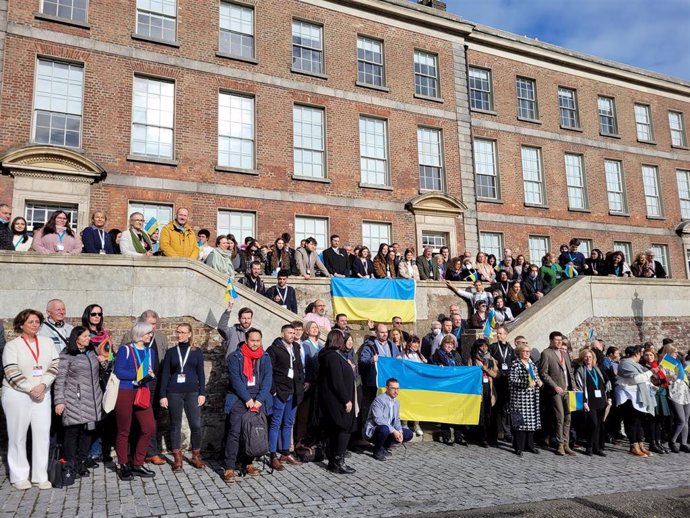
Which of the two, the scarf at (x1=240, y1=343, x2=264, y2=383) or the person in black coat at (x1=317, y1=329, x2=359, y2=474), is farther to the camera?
the person in black coat at (x1=317, y1=329, x2=359, y2=474)

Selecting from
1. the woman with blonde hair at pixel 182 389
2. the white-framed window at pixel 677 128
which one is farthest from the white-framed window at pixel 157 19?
the white-framed window at pixel 677 128

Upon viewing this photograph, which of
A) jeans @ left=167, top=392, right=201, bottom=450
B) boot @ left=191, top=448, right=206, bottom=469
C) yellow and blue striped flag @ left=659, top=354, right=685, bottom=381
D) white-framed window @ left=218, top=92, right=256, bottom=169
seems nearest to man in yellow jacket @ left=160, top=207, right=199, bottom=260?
jeans @ left=167, top=392, right=201, bottom=450

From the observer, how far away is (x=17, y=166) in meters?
14.0

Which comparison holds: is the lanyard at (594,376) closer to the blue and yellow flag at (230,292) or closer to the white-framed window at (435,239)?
the blue and yellow flag at (230,292)

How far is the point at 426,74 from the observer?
836 inches

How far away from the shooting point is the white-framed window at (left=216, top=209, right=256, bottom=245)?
16.9m

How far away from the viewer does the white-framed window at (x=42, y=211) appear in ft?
47.3

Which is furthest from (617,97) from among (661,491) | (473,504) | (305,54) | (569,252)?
(473,504)

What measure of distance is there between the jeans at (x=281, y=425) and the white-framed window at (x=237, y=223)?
952 cm

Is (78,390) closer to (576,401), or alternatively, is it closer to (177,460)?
(177,460)

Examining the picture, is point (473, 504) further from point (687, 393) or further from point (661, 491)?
point (687, 393)

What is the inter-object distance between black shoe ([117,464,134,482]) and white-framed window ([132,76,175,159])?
1103 centimetres

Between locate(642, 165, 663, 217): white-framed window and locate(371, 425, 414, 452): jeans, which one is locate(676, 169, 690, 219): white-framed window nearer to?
locate(642, 165, 663, 217): white-framed window

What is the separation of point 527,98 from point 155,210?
1605 cm
